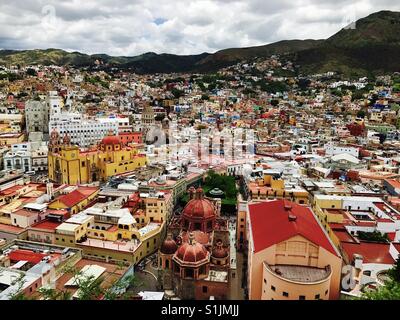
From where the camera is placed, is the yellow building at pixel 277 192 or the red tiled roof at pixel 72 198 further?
the yellow building at pixel 277 192

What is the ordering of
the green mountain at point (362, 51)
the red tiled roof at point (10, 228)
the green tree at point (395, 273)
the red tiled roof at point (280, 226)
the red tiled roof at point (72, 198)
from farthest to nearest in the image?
1. the green mountain at point (362, 51)
2. the red tiled roof at point (72, 198)
3. the red tiled roof at point (10, 228)
4. the red tiled roof at point (280, 226)
5. the green tree at point (395, 273)

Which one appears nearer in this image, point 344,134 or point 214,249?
point 214,249

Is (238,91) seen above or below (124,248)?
above

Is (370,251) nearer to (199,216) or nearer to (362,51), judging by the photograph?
(199,216)

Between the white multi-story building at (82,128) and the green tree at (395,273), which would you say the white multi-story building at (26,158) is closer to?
the white multi-story building at (82,128)

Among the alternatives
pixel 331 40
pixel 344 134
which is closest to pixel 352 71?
pixel 331 40

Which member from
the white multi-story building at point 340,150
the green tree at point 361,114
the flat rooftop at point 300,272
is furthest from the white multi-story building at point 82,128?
the green tree at point 361,114
